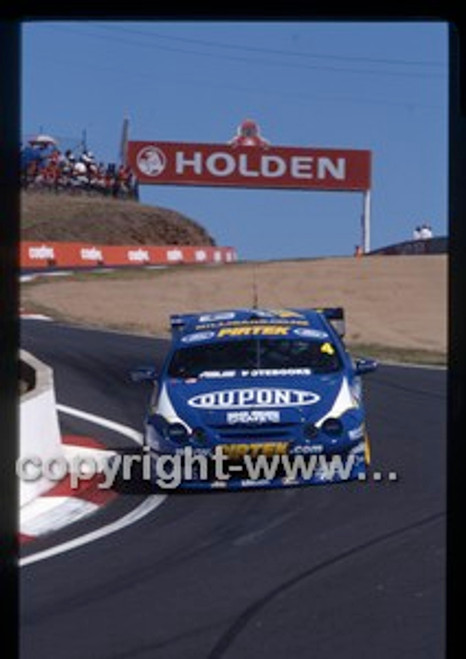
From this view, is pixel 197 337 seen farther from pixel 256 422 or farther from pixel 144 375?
pixel 256 422

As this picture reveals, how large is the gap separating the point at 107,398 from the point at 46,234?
51.9 m

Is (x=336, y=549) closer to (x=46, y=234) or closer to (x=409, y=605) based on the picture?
(x=409, y=605)

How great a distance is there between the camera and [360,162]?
61875 millimetres

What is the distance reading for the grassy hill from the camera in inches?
2628

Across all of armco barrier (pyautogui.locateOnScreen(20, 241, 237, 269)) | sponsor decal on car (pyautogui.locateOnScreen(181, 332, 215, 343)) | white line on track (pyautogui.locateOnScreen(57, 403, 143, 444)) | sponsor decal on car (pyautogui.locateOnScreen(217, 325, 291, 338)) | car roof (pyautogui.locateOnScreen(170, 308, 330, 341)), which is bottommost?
white line on track (pyautogui.locateOnScreen(57, 403, 143, 444))

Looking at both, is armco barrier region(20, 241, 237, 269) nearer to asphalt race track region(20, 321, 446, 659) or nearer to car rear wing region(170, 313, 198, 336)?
car rear wing region(170, 313, 198, 336)

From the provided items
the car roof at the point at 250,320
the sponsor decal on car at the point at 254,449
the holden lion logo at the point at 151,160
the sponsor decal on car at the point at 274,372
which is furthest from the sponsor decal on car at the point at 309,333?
the holden lion logo at the point at 151,160

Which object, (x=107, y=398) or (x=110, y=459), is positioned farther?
(x=107, y=398)

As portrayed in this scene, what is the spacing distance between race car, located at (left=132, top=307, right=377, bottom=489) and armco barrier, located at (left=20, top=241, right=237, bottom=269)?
103 feet

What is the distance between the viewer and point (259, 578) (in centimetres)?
688

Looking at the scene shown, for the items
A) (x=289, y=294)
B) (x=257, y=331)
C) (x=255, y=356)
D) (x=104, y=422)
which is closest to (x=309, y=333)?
(x=257, y=331)

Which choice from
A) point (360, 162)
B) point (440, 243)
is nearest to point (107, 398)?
point (440, 243)

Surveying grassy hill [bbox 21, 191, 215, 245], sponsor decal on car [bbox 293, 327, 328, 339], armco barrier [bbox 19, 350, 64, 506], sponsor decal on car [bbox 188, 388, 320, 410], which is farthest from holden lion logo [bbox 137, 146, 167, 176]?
sponsor decal on car [bbox 188, 388, 320, 410]

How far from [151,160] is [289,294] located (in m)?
26.1
